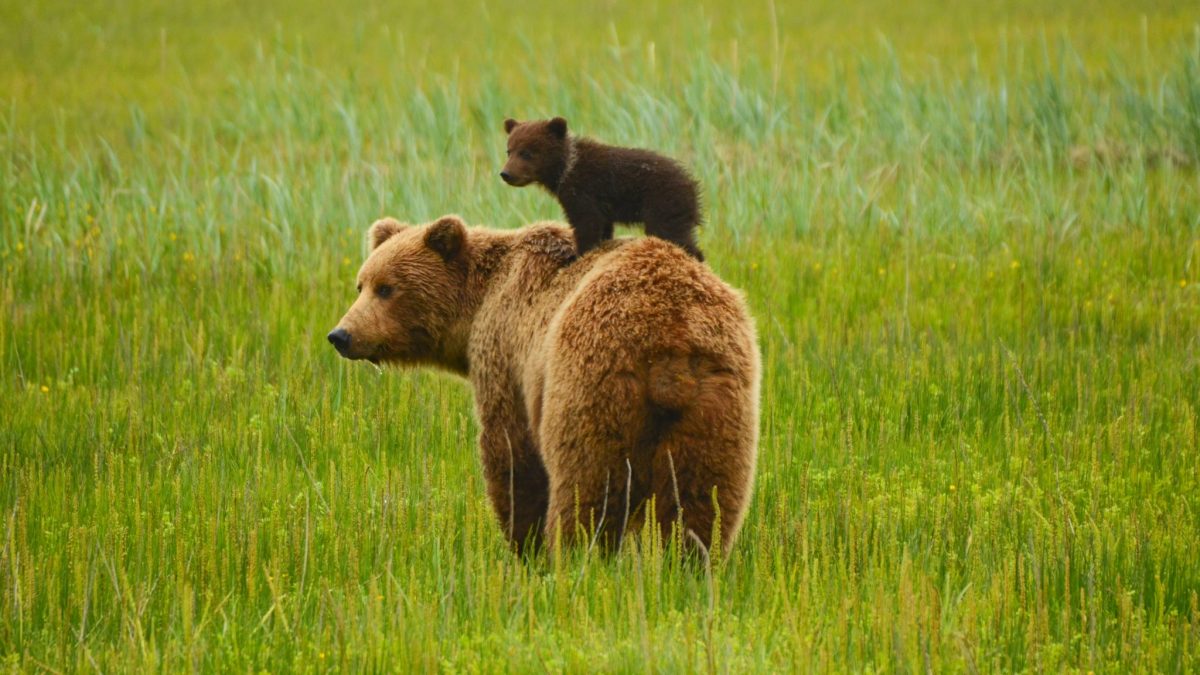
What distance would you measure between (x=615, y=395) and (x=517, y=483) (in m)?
0.89

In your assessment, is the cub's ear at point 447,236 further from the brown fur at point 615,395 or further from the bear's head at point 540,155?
the bear's head at point 540,155

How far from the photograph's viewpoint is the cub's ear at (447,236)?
18.5ft

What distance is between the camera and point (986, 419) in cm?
682

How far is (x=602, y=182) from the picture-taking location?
6.02 m

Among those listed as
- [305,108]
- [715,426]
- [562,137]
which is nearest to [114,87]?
[305,108]

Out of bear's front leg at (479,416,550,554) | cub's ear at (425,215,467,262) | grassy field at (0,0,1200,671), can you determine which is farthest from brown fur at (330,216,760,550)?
cub's ear at (425,215,467,262)

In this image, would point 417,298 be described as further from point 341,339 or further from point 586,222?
point 586,222

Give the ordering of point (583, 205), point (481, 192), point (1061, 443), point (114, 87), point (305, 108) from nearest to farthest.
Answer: point (583, 205), point (1061, 443), point (481, 192), point (305, 108), point (114, 87)

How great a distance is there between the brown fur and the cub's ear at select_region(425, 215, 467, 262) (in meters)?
0.34

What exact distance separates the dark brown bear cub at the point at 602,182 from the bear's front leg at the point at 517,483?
2.58 ft

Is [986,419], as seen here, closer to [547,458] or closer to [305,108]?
[547,458]

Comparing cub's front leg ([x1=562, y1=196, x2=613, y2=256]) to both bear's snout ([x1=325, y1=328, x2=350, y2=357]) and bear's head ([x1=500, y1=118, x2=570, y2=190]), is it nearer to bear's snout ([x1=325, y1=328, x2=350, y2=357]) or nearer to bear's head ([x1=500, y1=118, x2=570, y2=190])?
bear's head ([x1=500, y1=118, x2=570, y2=190])

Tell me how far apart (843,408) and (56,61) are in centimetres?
1710

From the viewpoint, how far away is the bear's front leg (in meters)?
5.14
